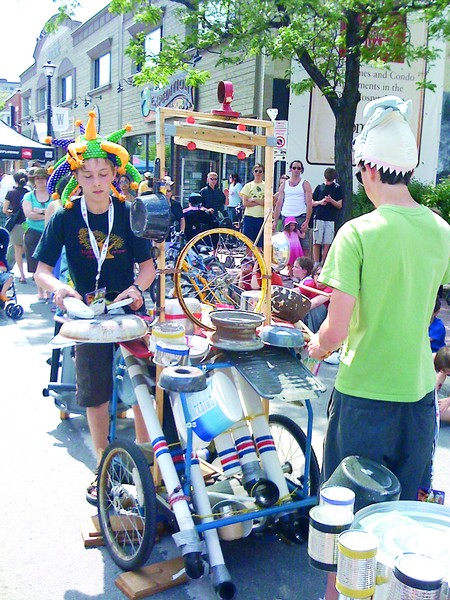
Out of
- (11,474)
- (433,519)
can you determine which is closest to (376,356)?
(433,519)

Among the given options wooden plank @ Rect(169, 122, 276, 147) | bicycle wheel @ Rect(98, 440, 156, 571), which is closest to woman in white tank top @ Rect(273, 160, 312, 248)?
wooden plank @ Rect(169, 122, 276, 147)

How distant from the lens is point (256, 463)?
9.89ft

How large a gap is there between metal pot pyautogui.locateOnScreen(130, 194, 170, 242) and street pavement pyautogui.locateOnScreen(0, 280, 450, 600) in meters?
1.54

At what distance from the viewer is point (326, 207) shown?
11422 millimetres

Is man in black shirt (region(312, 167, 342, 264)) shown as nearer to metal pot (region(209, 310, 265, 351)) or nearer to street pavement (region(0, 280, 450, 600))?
street pavement (region(0, 280, 450, 600))

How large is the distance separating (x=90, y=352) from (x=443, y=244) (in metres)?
1.92

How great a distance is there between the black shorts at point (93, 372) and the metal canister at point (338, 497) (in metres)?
1.90

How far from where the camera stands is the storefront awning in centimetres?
1622

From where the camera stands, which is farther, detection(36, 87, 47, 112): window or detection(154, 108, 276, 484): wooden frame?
detection(36, 87, 47, 112): window

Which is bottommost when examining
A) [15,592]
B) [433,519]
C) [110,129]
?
[15,592]

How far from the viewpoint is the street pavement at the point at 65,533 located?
290 cm

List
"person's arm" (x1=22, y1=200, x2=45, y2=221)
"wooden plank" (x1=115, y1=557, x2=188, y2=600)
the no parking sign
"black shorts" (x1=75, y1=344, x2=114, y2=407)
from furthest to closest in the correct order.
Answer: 1. the no parking sign
2. "person's arm" (x1=22, y1=200, x2=45, y2=221)
3. "black shorts" (x1=75, y1=344, x2=114, y2=407)
4. "wooden plank" (x1=115, y1=557, x2=188, y2=600)

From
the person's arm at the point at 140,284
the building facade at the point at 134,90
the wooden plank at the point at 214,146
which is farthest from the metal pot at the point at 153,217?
the building facade at the point at 134,90

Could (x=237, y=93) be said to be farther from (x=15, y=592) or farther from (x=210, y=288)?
(x=15, y=592)
